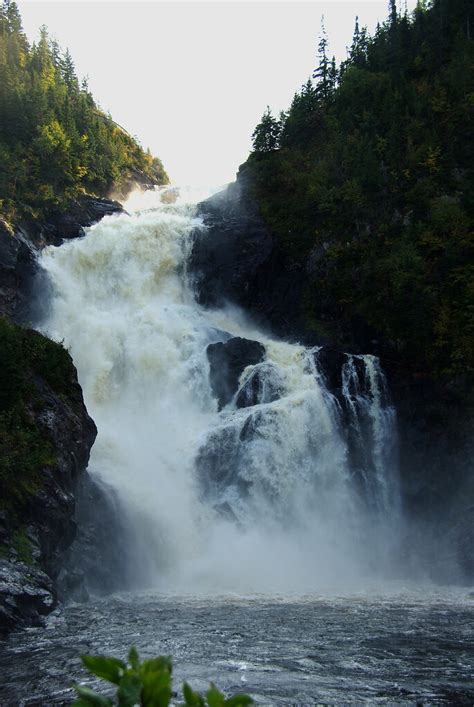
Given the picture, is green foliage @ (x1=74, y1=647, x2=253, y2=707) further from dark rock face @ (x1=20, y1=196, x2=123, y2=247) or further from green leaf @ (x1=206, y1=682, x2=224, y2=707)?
dark rock face @ (x1=20, y1=196, x2=123, y2=247)

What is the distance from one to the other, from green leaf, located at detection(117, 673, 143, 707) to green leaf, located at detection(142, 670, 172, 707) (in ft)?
0.08

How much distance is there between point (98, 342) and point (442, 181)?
2560 centimetres

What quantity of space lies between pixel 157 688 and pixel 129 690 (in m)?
0.10

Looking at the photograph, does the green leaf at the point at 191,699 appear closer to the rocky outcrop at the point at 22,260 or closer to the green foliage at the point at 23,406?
the green foliage at the point at 23,406

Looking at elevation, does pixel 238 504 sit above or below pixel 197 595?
above

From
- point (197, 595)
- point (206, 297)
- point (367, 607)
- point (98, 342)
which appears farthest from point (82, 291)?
point (367, 607)

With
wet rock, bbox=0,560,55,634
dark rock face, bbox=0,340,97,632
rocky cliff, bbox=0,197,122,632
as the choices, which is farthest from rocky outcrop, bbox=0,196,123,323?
wet rock, bbox=0,560,55,634

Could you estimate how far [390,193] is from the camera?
148 feet

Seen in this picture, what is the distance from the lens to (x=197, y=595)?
22.7m

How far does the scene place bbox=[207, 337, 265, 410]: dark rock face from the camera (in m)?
35.1

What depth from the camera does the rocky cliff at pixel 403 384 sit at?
102 feet

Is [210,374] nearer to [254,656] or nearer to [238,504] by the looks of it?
[238,504]

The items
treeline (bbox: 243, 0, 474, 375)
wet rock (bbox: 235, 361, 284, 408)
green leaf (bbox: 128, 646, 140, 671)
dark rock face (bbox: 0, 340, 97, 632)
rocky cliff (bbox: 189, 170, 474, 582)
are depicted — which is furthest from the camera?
treeline (bbox: 243, 0, 474, 375)

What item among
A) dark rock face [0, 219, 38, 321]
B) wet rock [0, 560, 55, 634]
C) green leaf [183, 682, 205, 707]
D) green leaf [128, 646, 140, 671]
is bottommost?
green leaf [183, 682, 205, 707]
